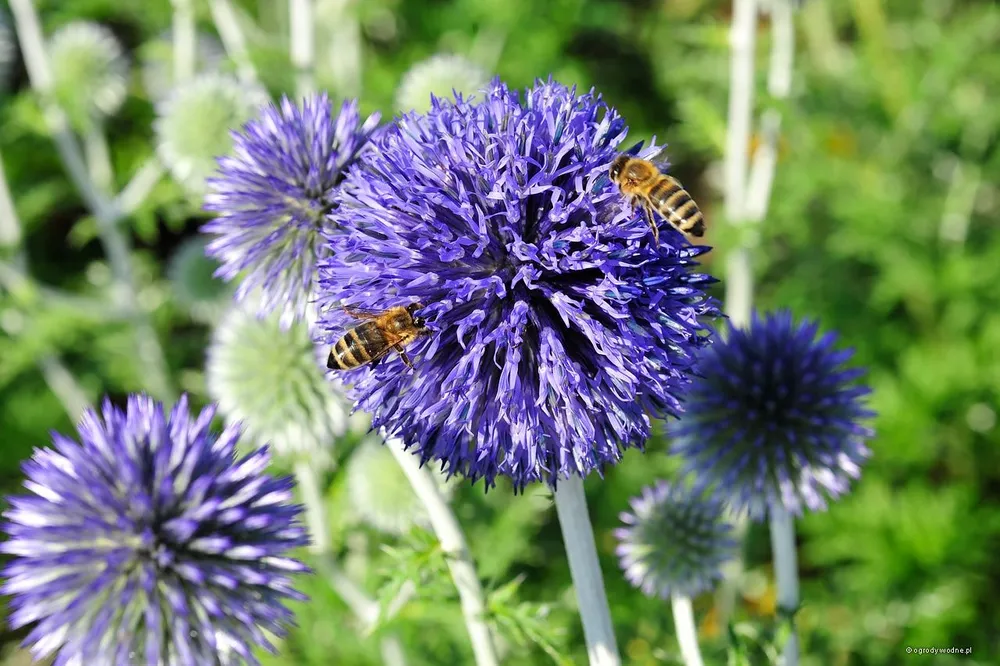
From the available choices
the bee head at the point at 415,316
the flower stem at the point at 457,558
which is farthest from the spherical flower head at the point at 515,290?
the flower stem at the point at 457,558

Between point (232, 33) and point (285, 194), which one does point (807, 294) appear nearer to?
point (232, 33)

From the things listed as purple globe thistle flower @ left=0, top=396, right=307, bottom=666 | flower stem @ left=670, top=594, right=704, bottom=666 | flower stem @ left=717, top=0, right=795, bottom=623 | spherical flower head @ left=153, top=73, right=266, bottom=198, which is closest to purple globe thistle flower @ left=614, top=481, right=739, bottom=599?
flower stem @ left=670, top=594, right=704, bottom=666

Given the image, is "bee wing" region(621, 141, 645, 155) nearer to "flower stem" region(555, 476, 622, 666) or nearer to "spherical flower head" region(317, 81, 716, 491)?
"spherical flower head" region(317, 81, 716, 491)

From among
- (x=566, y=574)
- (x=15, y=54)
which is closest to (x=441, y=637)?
(x=566, y=574)

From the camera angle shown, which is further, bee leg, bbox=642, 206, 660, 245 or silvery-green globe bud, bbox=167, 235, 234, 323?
silvery-green globe bud, bbox=167, 235, 234, 323

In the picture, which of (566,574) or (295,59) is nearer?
(295,59)

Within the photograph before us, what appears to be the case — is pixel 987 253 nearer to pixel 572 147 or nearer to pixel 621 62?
pixel 621 62
